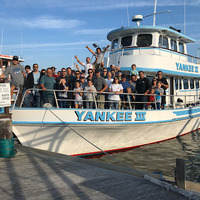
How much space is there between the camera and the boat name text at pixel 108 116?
24.1 feet

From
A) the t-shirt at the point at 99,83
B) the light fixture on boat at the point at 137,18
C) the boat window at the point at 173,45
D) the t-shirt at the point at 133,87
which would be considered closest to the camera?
the t-shirt at the point at 99,83

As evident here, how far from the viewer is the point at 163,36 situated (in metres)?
12.0

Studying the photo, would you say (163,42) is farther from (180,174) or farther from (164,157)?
(180,174)

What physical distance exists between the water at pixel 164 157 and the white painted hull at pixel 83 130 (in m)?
0.33

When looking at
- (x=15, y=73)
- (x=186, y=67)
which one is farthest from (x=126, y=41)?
(x=15, y=73)

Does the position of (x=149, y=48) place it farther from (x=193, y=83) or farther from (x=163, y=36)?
(x=193, y=83)

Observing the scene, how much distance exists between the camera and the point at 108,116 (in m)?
7.72

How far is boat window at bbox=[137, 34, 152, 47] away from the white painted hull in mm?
3865

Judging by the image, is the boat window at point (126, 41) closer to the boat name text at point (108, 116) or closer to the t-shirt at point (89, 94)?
the boat name text at point (108, 116)

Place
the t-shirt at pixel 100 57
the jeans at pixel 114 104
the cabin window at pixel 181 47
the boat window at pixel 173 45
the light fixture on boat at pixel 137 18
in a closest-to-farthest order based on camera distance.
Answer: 1. the jeans at pixel 114 104
2. the t-shirt at pixel 100 57
3. the boat window at pixel 173 45
4. the light fixture on boat at pixel 137 18
5. the cabin window at pixel 181 47

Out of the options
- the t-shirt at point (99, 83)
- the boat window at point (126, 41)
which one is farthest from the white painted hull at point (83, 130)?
the boat window at point (126, 41)

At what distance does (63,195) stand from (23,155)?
8.88 ft

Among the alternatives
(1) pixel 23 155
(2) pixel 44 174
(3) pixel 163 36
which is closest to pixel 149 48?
(3) pixel 163 36

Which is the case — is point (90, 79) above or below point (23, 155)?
above
